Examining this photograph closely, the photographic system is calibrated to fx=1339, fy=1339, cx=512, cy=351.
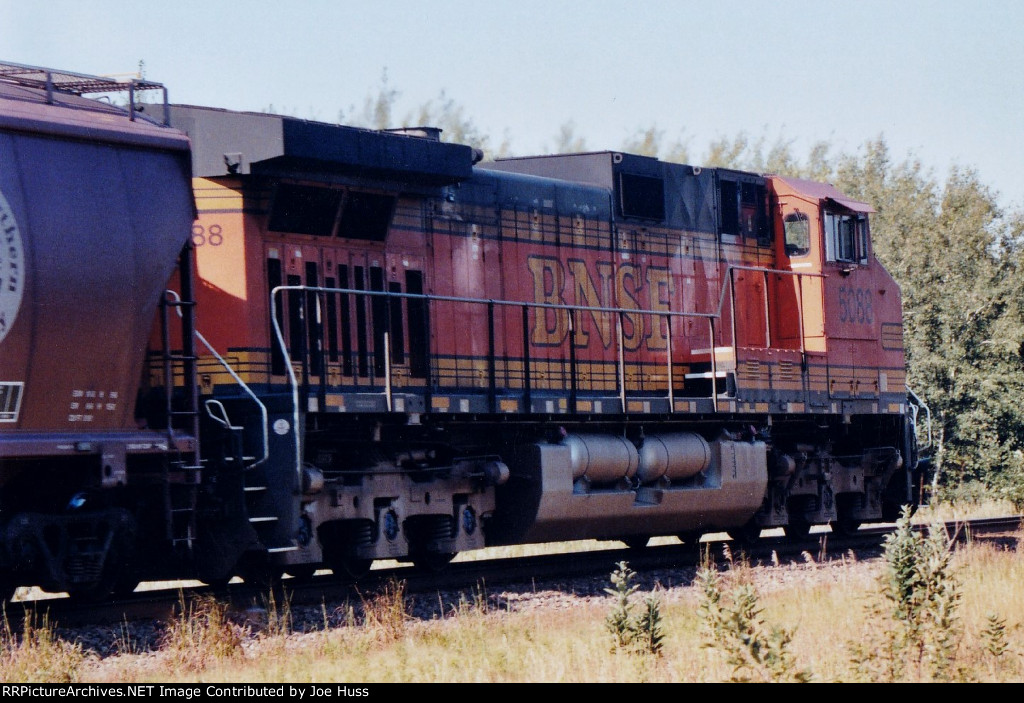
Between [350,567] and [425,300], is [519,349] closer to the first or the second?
[425,300]

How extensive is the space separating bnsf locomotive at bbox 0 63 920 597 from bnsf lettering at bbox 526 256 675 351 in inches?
1.5

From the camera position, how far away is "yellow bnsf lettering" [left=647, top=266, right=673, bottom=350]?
1520 cm

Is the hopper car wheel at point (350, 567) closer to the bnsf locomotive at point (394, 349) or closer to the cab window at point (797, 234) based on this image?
the bnsf locomotive at point (394, 349)

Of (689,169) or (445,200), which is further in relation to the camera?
(689,169)

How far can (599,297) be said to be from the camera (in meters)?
14.8

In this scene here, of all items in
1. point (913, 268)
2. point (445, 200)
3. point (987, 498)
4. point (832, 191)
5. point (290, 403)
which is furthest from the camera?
point (913, 268)

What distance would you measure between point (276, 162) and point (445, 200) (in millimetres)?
2536

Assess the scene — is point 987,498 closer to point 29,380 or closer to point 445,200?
point 445,200

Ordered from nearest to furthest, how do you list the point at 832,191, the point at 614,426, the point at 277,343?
the point at 277,343
the point at 614,426
the point at 832,191

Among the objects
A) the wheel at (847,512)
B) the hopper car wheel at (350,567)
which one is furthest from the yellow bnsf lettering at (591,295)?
the wheel at (847,512)

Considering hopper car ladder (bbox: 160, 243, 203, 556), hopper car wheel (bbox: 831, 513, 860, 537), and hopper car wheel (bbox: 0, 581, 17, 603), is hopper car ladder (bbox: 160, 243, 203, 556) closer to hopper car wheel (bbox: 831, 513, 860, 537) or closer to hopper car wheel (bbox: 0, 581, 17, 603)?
hopper car wheel (bbox: 0, 581, 17, 603)

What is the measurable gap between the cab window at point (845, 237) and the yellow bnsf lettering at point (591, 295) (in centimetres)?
307

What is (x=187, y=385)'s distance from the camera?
10.4m

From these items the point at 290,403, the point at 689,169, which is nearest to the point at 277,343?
the point at 290,403
